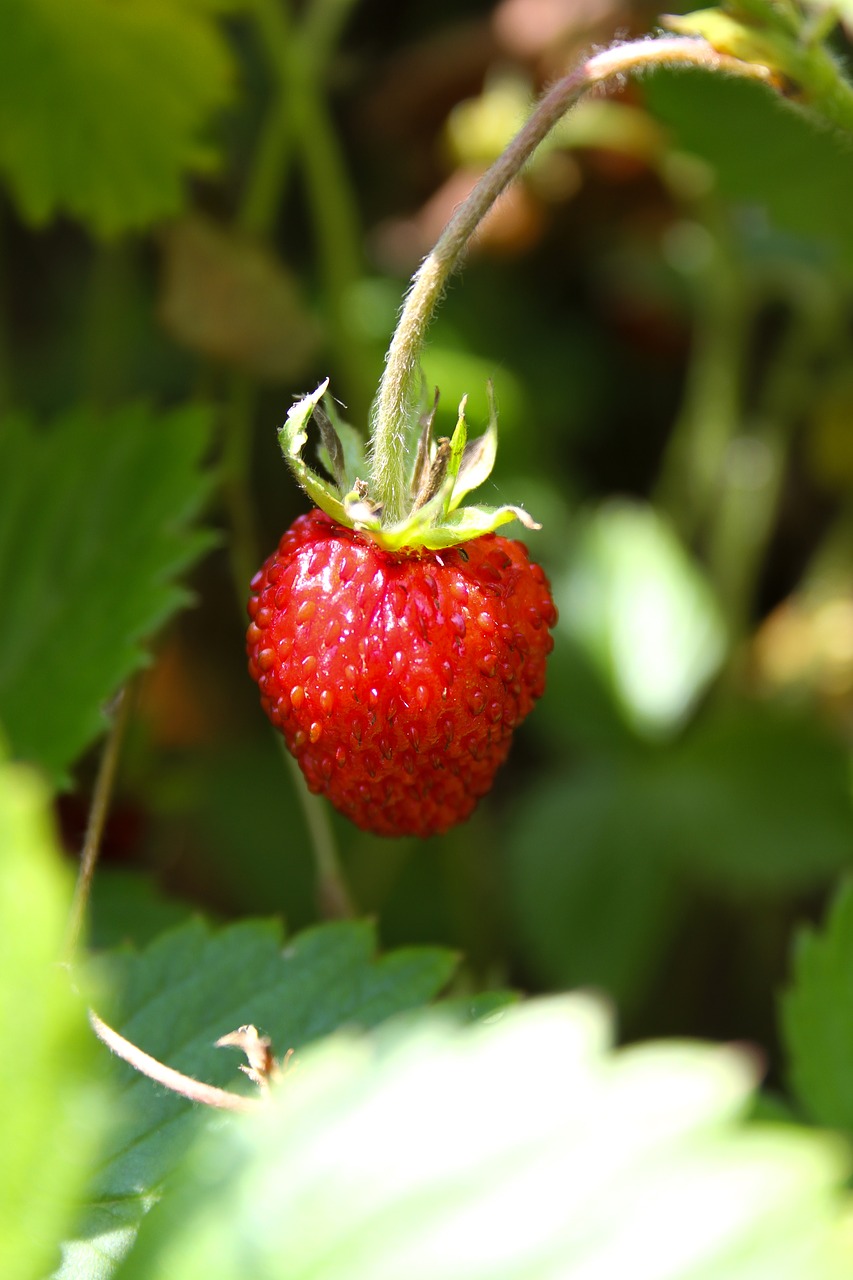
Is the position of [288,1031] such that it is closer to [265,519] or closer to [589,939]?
[589,939]

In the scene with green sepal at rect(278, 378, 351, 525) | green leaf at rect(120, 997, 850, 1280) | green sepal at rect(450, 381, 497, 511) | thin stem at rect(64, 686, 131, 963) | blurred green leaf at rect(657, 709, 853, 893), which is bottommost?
blurred green leaf at rect(657, 709, 853, 893)

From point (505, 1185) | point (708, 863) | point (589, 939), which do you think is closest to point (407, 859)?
point (589, 939)

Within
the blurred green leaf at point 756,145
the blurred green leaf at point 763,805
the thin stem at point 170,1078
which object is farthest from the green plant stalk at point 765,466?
the thin stem at point 170,1078

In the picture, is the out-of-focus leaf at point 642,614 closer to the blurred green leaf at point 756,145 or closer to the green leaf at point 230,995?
the blurred green leaf at point 756,145

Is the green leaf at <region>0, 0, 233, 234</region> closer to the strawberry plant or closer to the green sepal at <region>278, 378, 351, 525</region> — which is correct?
the strawberry plant

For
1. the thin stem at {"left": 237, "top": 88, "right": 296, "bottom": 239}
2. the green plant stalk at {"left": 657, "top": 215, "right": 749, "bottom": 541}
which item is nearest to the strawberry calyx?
the thin stem at {"left": 237, "top": 88, "right": 296, "bottom": 239}

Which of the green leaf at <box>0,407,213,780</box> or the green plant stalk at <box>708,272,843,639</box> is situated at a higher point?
the green leaf at <box>0,407,213,780</box>

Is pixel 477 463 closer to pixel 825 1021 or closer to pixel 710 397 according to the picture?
pixel 825 1021
